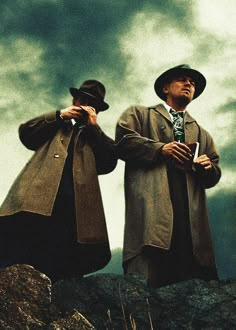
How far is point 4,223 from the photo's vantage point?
18.4 ft

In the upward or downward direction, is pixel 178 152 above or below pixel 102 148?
below

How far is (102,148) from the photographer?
6.10 meters

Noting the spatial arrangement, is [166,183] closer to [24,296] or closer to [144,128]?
[144,128]

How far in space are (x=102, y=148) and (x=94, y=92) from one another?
2.05 ft

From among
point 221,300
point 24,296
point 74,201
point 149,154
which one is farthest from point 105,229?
point 24,296

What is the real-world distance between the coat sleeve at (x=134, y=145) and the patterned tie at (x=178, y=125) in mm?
345

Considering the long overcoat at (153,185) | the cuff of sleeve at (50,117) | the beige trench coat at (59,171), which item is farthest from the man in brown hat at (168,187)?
the cuff of sleeve at (50,117)

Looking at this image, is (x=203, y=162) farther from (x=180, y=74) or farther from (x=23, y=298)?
(x=23, y=298)

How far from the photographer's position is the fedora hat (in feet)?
20.9

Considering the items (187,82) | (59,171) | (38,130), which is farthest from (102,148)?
(187,82)

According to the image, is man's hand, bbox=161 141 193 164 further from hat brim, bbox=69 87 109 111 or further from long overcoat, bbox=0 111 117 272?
hat brim, bbox=69 87 109 111

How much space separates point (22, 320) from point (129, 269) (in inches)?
78.6

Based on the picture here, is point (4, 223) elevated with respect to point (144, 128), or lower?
lower

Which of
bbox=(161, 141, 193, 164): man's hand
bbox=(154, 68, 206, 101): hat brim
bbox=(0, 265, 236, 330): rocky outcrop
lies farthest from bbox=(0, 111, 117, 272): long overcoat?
bbox=(154, 68, 206, 101): hat brim
